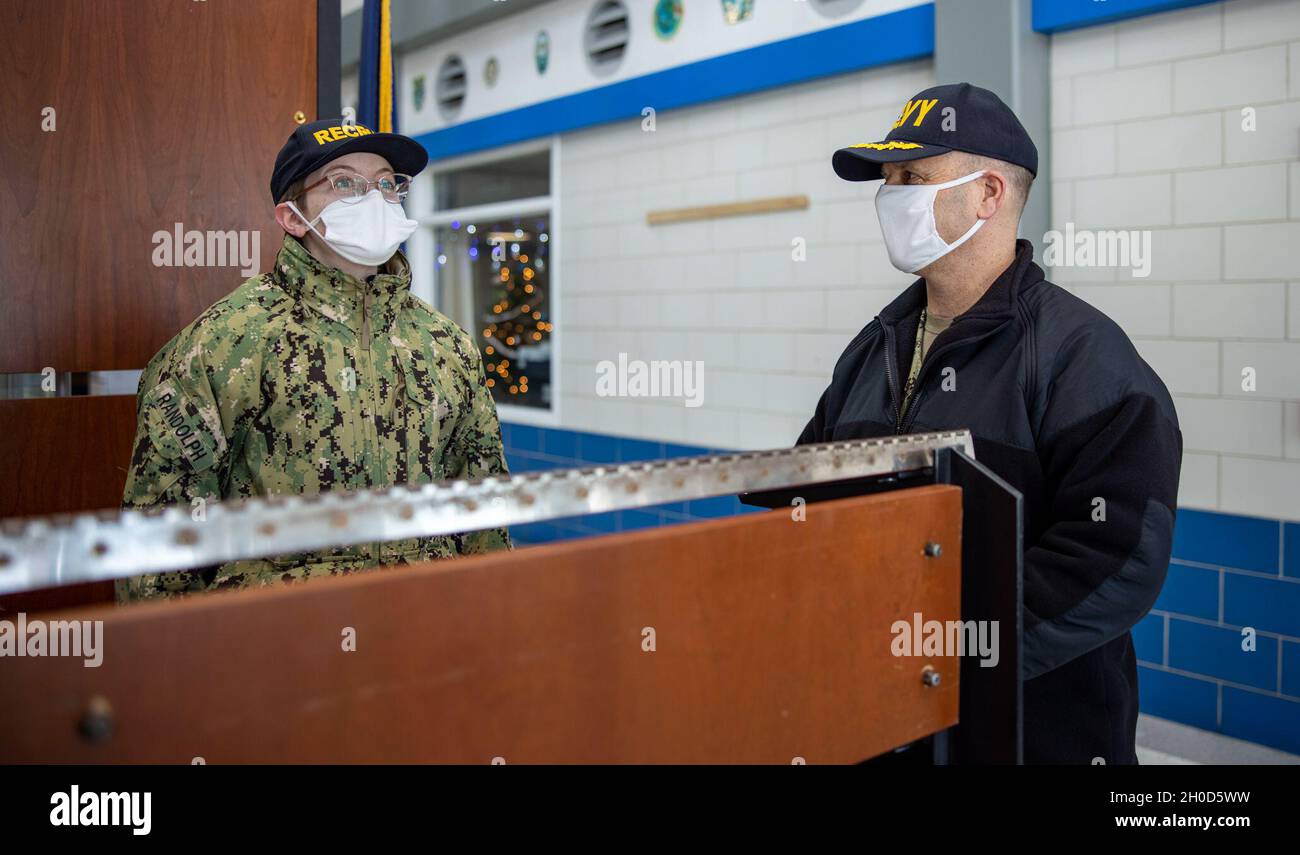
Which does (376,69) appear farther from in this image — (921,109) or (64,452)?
(921,109)

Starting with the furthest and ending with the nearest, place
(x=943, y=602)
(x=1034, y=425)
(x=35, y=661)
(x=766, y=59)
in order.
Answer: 1. (x=766, y=59)
2. (x=1034, y=425)
3. (x=943, y=602)
4. (x=35, y=661)

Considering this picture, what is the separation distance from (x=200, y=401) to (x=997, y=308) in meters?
1.17

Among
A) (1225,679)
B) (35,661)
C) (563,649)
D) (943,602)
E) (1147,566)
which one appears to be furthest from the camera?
(1225,679)

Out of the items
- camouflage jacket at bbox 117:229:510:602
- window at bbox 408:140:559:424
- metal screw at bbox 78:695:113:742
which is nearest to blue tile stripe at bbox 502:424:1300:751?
camouflage jacket at bbox 117:229:510:602

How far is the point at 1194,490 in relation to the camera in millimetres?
3096

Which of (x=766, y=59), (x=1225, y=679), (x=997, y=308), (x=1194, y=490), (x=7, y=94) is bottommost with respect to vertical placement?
(x=1225, y=679)

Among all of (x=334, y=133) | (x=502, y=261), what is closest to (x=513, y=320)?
(x=502, y=261)

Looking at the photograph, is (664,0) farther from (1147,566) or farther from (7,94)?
(1147,566)

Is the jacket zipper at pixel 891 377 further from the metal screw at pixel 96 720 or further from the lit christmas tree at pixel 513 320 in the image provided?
the lit christmas tree at pixel 513 320

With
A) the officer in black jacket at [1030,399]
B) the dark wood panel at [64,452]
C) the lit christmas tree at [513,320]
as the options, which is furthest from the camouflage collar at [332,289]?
the lit christmas tree at [513,320]

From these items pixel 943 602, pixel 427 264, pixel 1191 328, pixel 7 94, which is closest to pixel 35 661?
pixel 943 602

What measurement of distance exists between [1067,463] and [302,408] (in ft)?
3.68

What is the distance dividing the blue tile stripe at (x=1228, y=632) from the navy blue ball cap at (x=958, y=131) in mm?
1394

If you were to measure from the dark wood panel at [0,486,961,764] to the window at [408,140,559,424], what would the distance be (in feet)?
16.1
